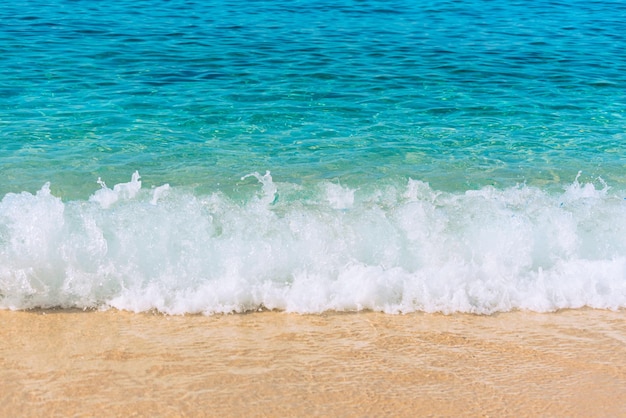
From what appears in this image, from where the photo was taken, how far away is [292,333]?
18.4ft

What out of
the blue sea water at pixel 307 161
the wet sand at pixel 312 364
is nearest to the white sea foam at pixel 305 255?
the blue sea water at pixel 307 161

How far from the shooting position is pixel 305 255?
652cm

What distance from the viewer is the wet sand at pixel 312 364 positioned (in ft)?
→ 15.5

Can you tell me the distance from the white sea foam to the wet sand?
21 centimetres

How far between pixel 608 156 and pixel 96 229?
6393mm

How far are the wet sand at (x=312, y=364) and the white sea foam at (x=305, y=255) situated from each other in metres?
0.21

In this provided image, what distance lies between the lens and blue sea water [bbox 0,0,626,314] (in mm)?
6238

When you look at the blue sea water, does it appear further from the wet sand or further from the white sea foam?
the wet sand

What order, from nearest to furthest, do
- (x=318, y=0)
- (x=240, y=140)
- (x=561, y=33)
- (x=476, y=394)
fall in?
(x=476, y=394) → (x=240, y=140) → (x=561, y=33) → (x=318, y=0)

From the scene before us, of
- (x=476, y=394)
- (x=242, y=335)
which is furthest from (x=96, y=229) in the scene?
(x=476, y=394)

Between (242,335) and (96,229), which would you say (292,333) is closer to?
(242,335)

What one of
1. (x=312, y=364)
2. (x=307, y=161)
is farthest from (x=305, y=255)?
(x=307, y=161)

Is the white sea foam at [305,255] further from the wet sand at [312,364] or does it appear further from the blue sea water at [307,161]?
the wet sand at [312,364]

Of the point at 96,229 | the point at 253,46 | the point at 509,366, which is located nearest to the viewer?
the point at 509,366
